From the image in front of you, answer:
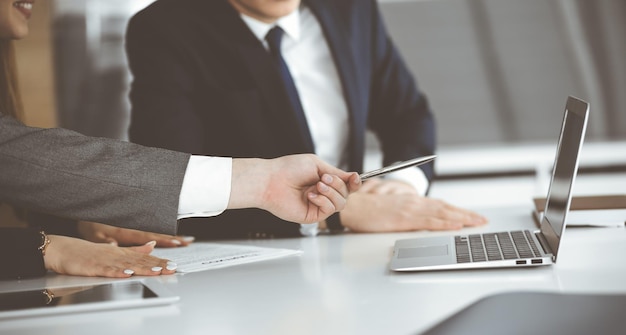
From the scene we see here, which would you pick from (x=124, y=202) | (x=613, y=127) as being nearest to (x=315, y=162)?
(x=124, y=202)

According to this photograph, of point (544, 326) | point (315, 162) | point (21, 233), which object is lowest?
point (544, 326)

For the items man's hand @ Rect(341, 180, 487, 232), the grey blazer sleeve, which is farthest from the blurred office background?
the grey blazer sleeve

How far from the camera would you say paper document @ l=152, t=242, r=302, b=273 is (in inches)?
55.6

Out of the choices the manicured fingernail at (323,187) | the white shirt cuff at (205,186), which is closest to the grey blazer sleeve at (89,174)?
the white shirt cuff at (205,186)

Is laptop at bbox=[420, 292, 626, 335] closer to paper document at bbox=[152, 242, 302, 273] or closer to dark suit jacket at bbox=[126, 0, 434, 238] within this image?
paper document at bbox=[152, 242, 302, 273]

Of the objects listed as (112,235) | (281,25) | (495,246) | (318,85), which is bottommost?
(112,235)

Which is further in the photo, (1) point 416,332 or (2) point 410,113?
(2) point 410,113

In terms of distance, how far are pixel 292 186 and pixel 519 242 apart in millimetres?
404

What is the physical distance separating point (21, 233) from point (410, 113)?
140 cm

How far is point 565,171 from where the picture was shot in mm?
1368

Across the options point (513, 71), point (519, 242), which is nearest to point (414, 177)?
point (519, 242)

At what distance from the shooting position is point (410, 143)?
7.89ft

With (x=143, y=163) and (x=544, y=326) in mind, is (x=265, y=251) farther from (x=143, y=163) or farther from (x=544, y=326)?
(x=544, y=326)

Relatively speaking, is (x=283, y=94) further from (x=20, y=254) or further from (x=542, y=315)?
(x=542, y=315)
